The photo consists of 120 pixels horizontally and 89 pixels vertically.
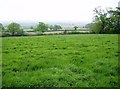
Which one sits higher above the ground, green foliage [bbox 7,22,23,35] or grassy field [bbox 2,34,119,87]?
green foliage [bbox 7,22,23,35]

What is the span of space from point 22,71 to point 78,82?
346 centimetres

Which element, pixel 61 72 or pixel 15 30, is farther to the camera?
pixel 15 30

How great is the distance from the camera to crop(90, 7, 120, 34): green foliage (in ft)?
207

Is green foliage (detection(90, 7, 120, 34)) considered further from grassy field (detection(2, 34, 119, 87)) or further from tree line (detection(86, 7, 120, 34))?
grassy field (detection(2, 34, 119, 87))

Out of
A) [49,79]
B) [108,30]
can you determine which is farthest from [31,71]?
[108,30]

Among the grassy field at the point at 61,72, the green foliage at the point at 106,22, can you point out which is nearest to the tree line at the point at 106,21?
the green foliage at the point at 106,22

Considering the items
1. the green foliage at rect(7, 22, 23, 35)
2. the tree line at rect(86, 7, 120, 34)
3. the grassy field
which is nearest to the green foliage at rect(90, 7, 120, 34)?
the tree line at rect(86, 7, 120, 34)

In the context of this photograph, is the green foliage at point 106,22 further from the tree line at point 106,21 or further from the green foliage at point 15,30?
the green foliage at point 15,30

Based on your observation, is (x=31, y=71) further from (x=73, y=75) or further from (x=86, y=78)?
(x=86, y=78)

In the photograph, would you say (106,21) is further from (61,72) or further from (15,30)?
(61,72)

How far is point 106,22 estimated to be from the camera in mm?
68938

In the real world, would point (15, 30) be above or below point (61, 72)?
above

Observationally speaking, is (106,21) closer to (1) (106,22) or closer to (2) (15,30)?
(1) (106,22)

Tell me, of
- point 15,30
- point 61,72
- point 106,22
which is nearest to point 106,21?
point 106,22
